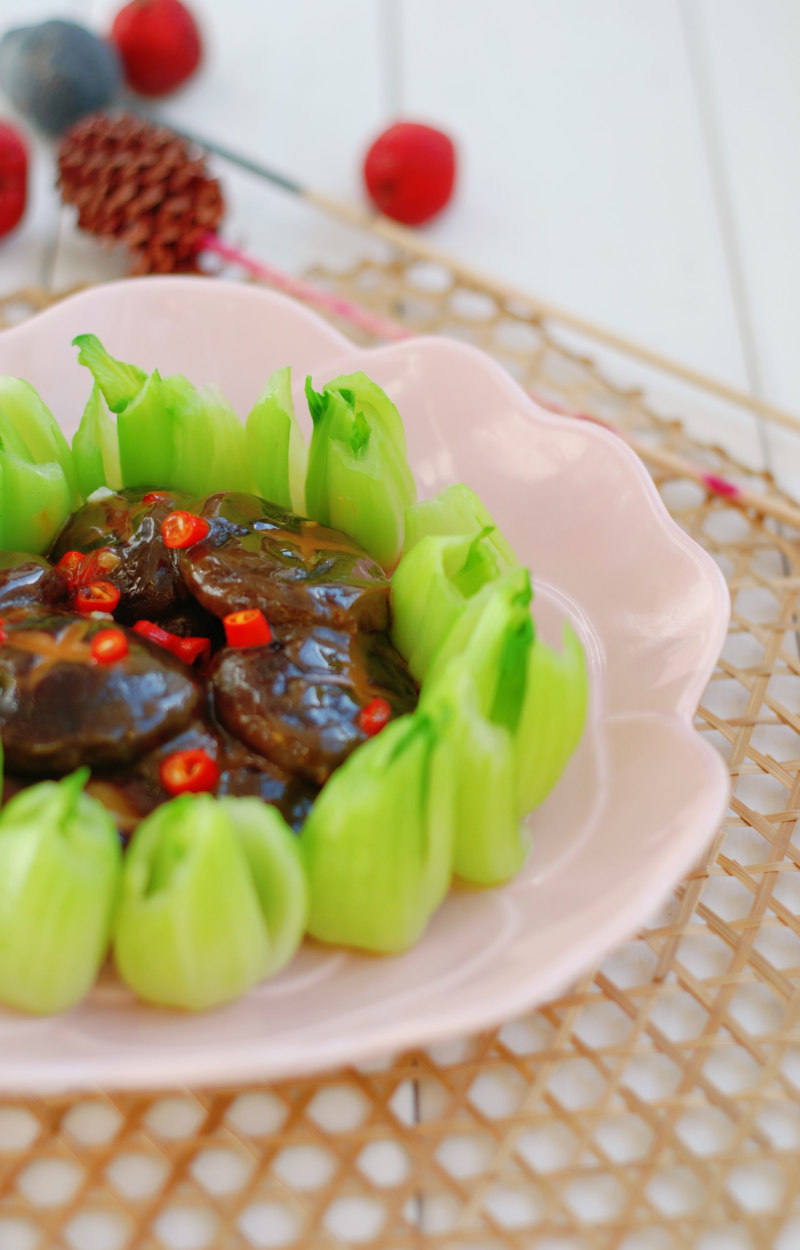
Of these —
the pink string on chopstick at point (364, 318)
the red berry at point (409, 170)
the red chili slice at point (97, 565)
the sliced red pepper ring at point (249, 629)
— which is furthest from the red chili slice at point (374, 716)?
the red berry at point (409, 170)

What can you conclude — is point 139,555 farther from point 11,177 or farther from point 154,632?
point 11,177

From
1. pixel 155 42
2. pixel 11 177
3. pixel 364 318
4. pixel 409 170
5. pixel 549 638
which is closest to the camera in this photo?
pixel 549 638

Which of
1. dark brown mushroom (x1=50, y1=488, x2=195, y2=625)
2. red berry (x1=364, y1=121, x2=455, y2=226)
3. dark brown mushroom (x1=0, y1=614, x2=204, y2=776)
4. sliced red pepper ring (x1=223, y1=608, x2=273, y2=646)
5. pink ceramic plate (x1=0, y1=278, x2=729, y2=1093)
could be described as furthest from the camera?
red berry (x1=364, y1=121, x2=455, y2=226)

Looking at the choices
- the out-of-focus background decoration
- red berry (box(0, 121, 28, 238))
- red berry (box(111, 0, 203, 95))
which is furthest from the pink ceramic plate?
red berry (box(111, 0, 203, 95))

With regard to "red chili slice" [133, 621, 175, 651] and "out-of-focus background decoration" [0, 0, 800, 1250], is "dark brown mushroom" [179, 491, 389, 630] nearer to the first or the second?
"red chili slice" [133, 621, 175, 651]

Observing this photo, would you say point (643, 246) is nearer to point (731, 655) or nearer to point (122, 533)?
point (731, 655)

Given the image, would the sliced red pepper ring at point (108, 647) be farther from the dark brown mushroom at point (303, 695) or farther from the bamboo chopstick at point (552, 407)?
the bamboo chopstick at point (552, 407)

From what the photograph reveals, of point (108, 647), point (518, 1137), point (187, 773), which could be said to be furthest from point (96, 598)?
point (518, 1137)

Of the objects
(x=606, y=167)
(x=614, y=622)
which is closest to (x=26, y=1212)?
(x=614, y=622)
